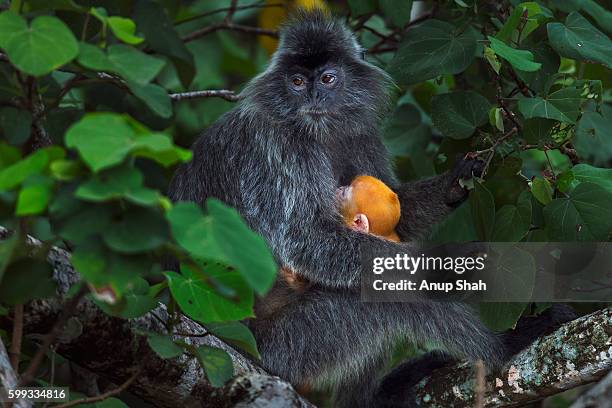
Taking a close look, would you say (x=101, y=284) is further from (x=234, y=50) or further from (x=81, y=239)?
(x=234, y=50)

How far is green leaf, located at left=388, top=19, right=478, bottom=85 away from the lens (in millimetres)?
4664

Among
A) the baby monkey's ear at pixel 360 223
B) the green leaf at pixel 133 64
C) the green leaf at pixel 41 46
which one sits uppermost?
the green leaf at pixel 41 46

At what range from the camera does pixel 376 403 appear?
505 cm

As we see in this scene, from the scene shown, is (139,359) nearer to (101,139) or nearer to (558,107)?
(101,139)

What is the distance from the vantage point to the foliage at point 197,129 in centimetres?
256

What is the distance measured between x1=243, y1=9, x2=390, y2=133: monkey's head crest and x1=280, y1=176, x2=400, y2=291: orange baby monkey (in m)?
0.37

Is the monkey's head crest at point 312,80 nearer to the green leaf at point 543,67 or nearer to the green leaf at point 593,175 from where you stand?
the green leaf at point 543,67

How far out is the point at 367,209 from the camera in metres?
5.10

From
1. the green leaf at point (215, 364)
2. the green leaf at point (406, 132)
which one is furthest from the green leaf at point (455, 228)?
the green leaf at point (215, 364)

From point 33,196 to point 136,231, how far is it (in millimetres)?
292

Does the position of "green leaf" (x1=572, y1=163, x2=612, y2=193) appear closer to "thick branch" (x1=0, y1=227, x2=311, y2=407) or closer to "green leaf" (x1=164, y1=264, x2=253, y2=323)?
"thick branch" (x1=0, y1=227, x2=311, y2=407)

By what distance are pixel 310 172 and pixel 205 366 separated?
1.80 meters

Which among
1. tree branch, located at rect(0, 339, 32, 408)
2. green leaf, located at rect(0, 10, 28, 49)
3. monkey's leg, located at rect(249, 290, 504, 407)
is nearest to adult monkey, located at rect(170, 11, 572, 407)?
monkey's leg, located at rect(249, 290, 504, 407)

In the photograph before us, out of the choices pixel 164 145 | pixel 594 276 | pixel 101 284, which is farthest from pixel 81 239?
pixel 594 276
